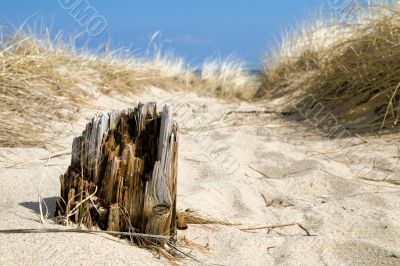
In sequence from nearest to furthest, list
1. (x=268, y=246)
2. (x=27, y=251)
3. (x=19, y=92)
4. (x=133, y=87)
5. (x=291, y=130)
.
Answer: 1. (x=27, y=251)
2. (x=268, y=246)
3. (x=19, y=92)
4. (x=291, y=130)
5. (x=133, y=87)

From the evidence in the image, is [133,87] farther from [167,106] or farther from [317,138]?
[167,106]

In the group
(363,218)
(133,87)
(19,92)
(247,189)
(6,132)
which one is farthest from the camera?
(133,87)

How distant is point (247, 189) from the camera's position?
2.37 metres

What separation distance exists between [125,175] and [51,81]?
2.34 meters

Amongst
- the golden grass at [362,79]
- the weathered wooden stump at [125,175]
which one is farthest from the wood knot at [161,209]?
Result: the golden grass at [362,79]

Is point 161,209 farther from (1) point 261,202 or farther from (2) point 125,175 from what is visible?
(1) point 261,202

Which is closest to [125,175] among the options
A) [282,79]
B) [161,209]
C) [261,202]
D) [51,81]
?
[161,209]

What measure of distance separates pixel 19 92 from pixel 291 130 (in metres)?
2.02

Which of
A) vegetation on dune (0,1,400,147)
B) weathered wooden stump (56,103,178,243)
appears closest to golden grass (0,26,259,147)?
vegetation on dune (0,1,400,147)

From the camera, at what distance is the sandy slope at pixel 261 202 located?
1.49 meters

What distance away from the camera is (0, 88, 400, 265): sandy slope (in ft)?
4.90

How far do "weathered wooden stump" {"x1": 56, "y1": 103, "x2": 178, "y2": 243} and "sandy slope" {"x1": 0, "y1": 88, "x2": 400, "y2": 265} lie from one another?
10 centimetres

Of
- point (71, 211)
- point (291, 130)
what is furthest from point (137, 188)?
point (291, 130)

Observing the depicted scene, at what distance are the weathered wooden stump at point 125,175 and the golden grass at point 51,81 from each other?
122 centimetres
